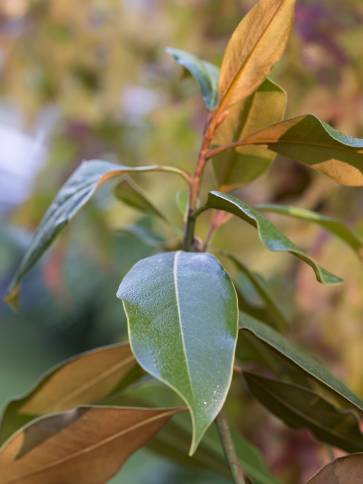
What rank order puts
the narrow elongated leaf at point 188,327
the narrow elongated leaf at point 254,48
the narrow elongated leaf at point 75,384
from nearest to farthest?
the narrow elongated leaf at point 188,327 → the narrow elongated leaf at point 254,48 → the narrow elongated leaf at point 75,384

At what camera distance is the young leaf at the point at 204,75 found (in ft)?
1.84

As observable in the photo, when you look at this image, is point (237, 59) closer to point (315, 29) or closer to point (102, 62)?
point (315, 29)

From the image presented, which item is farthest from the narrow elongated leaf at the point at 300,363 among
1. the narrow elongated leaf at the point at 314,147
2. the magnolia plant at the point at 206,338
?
the narrow elongated leaf at the point at 314,147

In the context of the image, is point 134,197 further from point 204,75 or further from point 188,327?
point 188,327

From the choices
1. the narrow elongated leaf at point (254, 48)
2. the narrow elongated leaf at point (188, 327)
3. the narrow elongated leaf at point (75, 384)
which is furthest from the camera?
the narrow elongated leaf at point (75, 384)

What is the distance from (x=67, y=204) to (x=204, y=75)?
15 cm

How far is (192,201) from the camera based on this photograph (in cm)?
55

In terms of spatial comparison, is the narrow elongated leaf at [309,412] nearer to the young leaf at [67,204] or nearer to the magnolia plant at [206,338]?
the magnolia plant at [206,338]

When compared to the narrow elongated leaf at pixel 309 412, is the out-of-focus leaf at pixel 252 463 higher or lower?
lower

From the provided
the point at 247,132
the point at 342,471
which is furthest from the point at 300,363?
the point at 247,132

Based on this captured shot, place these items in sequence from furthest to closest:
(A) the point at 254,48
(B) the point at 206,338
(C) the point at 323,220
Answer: (C) the point at 323,220
(A) the point at 254,48
(B) the point at 206,338

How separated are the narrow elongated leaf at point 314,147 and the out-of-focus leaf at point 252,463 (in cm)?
27

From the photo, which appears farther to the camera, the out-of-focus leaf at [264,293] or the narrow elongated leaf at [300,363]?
the out-of-focus leaf at [264,293]

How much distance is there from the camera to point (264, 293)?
25.4 inches
